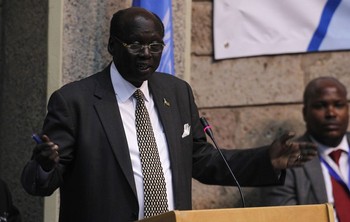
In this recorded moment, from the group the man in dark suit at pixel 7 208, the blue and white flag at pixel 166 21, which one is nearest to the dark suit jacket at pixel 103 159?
the man in dark suit at pixel 7 208

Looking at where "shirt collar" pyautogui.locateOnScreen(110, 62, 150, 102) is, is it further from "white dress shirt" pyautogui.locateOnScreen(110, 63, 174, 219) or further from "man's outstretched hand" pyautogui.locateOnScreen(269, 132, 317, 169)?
"man's outstretched hand" pyautogui.locateOnScreen(269, 132, 317, 169)

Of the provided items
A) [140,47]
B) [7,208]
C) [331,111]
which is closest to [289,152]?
[140,47]

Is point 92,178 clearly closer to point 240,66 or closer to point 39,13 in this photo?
point 39,13

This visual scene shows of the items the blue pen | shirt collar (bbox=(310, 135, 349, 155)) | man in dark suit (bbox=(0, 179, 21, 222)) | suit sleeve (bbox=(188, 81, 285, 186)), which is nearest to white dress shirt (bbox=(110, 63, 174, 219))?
suit sleeve (bbox=(188, 81, 285, 186))

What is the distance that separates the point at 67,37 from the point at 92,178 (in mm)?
2035

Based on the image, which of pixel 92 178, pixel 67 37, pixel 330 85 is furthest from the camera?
pixel 330 85

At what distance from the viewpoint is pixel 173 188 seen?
518cm

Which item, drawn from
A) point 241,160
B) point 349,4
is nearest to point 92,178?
point 241,160

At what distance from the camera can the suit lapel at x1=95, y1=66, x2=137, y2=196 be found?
5070 millimetres

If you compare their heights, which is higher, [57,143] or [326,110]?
[326,110]

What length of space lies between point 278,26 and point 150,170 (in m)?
3.00

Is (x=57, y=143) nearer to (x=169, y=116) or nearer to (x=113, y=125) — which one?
(x=113, y=125)

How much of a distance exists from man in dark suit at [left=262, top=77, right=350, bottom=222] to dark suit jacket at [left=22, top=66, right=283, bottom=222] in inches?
82.1

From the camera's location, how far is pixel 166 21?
6.82m
